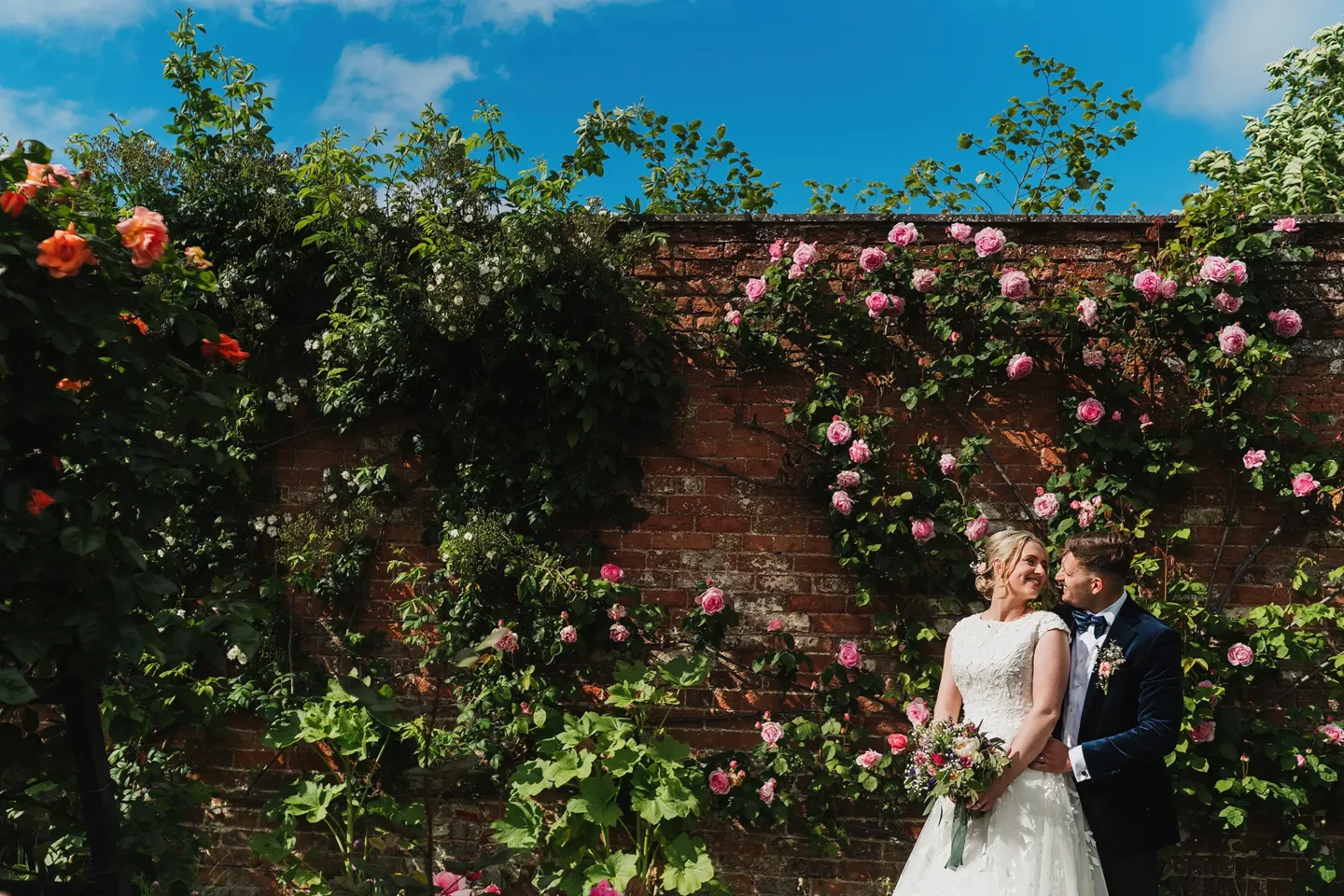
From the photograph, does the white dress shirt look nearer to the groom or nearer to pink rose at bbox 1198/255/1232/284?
the groom

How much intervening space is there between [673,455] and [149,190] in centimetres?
267

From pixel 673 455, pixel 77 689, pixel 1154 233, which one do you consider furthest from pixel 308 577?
pixel 1154 233

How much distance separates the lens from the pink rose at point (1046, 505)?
4.07 metres

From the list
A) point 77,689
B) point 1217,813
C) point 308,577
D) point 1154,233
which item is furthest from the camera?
point 308,577

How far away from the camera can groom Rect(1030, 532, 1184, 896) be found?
310 cm

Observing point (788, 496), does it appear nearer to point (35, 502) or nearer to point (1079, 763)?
point (1079, 763)

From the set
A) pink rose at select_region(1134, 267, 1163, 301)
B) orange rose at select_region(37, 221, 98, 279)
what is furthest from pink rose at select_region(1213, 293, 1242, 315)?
orange rose at select_region(37, 221, 98, 279)

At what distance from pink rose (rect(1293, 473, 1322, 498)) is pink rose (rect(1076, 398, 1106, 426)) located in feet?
2.49

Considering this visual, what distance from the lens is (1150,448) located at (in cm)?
407

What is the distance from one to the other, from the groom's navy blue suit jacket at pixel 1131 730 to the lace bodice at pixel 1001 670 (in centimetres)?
23

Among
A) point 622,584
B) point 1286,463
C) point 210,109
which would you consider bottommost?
point 622,584

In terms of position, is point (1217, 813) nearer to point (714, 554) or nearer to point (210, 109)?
point (714, 554)

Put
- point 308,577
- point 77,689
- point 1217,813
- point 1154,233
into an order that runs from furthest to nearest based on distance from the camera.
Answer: point 308,577, point 1154,233, point 1217,813, point 77,689

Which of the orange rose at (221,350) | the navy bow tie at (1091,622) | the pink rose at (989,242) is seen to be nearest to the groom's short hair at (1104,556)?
the navy bow tie at (1091,622)
